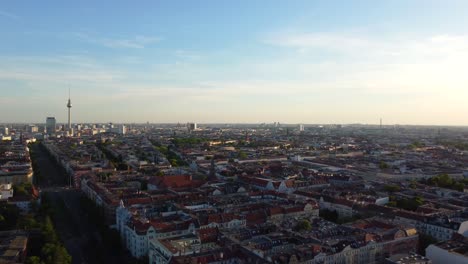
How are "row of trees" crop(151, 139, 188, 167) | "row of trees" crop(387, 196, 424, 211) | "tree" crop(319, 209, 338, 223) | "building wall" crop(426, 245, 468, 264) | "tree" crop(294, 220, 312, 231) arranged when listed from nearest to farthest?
"building wall" crop(426, 245, 468, 264), "tree" crop(294, 220, 312, 231), "tree" crop(319, 209, 338, 223), "row of trees" crop(387, 196, 424, 211), "row of trees" crop(151, 139, 188, 167)

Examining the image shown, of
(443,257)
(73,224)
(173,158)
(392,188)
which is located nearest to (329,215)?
(392,188)

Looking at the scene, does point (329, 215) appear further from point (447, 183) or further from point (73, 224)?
point (73, 224)

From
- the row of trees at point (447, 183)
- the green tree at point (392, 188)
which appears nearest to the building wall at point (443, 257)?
the green tree at point (392, 188)

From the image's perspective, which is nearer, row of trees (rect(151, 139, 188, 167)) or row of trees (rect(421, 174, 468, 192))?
row of trees (rect(421, 174, 468, 192))

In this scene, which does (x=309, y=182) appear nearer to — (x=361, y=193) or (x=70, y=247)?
(x=361, y=193)

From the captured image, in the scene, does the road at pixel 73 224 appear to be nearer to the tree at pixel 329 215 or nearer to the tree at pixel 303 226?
the tree at pixel 303 226

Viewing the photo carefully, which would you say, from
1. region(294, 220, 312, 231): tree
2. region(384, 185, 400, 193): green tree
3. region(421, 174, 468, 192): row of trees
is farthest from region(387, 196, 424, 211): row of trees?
region(294, 220, 312, 231): tree

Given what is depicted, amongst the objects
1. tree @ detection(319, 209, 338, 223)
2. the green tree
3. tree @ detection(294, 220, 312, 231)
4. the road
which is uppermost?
the green tree

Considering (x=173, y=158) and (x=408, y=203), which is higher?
(x=408, y=203)

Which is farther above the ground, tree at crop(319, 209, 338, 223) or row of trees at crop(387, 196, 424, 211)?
row of trees at crop(387, 196, 424, 211)

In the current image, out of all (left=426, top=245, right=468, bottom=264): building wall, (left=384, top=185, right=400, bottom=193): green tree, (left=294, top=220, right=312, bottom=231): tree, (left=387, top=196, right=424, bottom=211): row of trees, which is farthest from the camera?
(left=384, top=185, right=400, bottom=193): green tree

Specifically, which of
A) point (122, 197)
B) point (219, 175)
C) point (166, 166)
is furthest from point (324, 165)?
point (122, 197)

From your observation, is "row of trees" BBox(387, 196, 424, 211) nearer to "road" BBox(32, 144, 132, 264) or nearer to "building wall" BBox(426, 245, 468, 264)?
"building wall" BBox(426, 245, 468, 264)
